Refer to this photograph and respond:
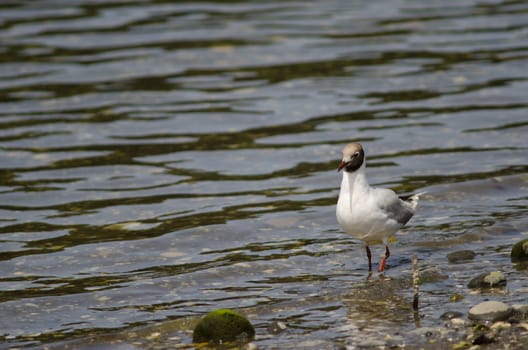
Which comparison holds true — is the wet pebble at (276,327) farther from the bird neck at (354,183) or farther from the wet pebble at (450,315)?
the bird neck at (354,183)

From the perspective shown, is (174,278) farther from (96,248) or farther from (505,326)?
(505,326)

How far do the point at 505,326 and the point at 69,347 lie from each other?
3.88 meters

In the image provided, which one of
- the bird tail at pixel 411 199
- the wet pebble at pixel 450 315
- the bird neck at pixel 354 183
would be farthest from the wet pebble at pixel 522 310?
the bird tail at pixel 411 199

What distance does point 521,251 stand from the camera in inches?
→ 404

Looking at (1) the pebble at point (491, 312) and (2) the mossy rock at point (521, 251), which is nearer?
(1) the pebble at point (491, 312)

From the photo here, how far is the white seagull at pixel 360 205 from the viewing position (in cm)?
995

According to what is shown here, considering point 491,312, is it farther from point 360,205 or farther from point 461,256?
point 461,256

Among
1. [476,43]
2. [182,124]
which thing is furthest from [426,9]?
[182,124]

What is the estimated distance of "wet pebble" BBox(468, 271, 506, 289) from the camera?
933cm

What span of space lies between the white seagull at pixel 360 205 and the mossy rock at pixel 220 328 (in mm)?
2035

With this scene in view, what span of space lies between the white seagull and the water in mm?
567

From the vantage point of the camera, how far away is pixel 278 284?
1033 cm

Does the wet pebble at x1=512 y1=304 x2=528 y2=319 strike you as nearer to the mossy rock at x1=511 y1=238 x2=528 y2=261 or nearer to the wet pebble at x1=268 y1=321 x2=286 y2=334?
the mossy rock at x1=511 y1=238 x2=528 y2=261

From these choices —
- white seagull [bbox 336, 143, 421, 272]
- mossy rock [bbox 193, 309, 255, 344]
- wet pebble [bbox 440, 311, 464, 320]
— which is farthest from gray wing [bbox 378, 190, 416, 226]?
mossy rock [bbox 193, 309, 255, 344]
